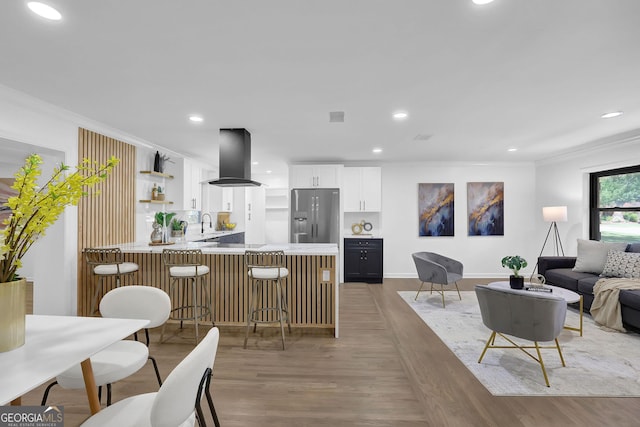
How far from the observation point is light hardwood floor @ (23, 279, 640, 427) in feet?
6.97

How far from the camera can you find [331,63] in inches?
94.7

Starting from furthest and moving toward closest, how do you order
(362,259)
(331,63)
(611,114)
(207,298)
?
(362,259)
(207,298)
(611,114)
(331,63)

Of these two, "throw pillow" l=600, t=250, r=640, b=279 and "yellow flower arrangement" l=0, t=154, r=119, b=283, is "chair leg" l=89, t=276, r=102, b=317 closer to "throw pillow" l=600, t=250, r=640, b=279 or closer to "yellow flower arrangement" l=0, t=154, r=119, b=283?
"yellow flower arrangement" l=0, t=154, r=119, b=283

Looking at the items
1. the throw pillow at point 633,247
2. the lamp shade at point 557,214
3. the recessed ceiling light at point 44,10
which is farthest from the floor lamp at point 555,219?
the recessed ceiling light at point 44,10

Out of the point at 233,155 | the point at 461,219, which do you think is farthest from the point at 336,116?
the point at 461,219

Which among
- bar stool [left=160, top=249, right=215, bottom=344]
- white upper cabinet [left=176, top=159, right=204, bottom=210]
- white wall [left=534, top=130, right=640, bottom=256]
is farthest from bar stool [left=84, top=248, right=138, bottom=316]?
white wall [left=534, top=130, right=640, bottom=256]

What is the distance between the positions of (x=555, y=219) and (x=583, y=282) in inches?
69.8

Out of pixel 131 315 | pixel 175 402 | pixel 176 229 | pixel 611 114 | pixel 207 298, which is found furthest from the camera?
pixel 176 229

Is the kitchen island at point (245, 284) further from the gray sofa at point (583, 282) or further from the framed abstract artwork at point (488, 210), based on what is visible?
the framed abstract artwork at point (488, 210)

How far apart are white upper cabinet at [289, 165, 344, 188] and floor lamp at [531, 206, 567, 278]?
12.8 feet

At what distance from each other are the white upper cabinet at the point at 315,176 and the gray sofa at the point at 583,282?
393cm

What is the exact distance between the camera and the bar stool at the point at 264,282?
3381 millimetres

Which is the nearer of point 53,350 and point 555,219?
point 53,350

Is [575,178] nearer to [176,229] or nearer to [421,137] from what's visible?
[421,137]
